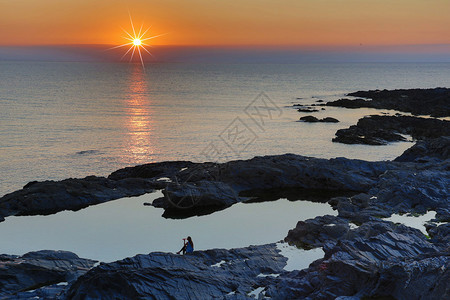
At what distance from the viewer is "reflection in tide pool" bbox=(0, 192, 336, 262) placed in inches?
1211

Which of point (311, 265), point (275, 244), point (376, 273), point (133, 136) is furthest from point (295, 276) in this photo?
point (133, 136)

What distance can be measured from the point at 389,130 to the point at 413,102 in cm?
4071

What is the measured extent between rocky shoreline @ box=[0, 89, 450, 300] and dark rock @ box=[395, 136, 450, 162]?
0.12 m

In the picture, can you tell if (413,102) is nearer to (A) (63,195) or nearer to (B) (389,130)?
(B) (389,130)

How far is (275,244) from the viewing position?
95.2 feet

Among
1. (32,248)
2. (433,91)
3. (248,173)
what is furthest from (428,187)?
(433,91)

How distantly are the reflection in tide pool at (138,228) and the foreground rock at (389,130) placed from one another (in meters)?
37.6

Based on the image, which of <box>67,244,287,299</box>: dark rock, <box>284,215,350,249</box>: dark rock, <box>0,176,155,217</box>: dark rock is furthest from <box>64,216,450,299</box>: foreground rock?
<box>0,176,155,217</box>: dark rock

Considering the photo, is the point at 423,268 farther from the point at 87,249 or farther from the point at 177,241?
the point at 87,249

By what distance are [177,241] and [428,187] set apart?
2113 cm

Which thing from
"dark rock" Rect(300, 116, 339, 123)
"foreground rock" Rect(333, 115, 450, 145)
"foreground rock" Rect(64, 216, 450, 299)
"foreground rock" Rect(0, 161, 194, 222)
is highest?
"foreground rock" Rect(64, 216, 450, 299)

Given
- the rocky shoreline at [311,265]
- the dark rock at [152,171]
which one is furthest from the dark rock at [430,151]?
the dark rock at [152,171]

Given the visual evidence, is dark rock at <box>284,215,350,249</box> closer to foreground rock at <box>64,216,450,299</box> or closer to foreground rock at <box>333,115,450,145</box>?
foreground rock at <box>64,216,450,299</box>

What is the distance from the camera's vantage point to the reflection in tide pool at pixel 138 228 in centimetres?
3077
